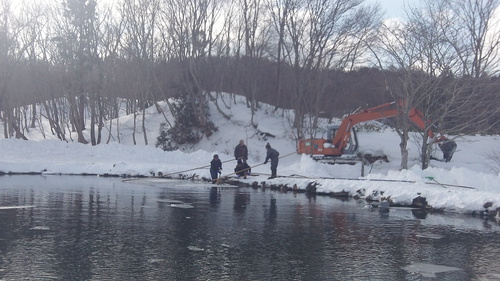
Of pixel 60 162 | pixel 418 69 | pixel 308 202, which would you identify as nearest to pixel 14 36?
pixel 60 162

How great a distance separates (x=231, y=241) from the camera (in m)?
12.4

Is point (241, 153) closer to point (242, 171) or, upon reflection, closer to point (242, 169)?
point (242, 169)

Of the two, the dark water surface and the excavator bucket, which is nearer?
the dark water surface

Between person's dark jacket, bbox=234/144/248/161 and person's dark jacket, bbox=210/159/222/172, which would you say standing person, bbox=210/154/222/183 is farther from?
person's dark jacket, bbox=234/144/248/161

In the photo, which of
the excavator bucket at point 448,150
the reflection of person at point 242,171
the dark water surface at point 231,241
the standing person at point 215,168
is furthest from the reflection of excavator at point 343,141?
the dark water surface at point 231,241

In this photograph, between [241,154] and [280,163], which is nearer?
[241,154]

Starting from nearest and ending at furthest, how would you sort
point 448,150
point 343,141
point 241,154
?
point 241,154 < point 343,141 < point 448,150

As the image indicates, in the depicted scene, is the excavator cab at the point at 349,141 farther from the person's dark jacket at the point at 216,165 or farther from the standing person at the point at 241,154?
the person's dark jacket at the point at 216,165

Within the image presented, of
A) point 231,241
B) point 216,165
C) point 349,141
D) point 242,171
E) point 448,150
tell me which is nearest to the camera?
point 231,241

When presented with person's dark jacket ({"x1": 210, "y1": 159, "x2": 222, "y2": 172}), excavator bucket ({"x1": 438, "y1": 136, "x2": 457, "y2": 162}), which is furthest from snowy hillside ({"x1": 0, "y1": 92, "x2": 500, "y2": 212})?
person's dark jacket ({"x1": 210, "y1": 159, "x2": 222, "y2": 172})

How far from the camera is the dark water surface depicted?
31.2ft

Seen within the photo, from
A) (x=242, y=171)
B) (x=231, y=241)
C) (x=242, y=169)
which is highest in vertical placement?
(x=242, y=169)

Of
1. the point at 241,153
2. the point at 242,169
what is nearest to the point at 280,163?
the point at 241,153

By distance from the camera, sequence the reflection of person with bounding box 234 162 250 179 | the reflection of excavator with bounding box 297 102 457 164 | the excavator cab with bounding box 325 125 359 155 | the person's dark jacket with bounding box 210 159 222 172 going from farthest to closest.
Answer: the excavator cab with bounding box 325 125 359 155
the reflection of excavator with bounding box 297 102 457 164
the reflection of person with bounding box 234 162 250 179
the person's dark jacket with bounding box 210 159 222 172
